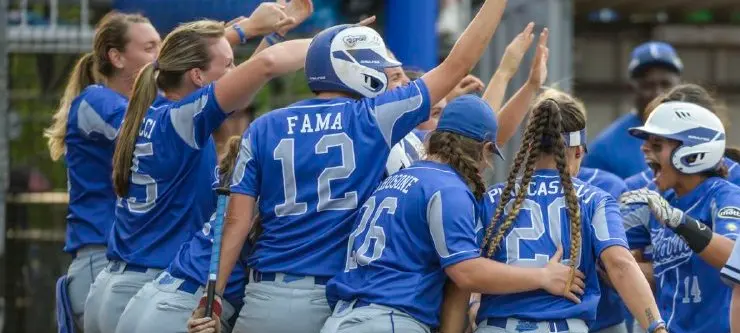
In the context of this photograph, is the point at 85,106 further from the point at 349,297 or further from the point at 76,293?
the point at 349,297

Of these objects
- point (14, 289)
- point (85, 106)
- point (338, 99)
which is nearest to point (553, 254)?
point (338, 99)

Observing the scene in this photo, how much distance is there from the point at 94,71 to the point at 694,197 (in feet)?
9.66

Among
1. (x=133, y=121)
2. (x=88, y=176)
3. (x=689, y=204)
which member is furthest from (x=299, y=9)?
(x=689, y=204)

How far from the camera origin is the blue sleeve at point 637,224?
21.1ft

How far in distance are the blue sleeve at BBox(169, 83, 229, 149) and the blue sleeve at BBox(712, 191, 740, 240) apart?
2105 millimetres

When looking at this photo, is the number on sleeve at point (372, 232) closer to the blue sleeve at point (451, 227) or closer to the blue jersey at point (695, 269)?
the blue sleeve at point (451, 227)

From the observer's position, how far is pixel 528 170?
17.5ft

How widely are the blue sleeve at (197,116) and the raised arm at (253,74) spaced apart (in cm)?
4

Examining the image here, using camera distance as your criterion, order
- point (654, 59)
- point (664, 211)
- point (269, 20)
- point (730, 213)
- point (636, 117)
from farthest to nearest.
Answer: point (654, 59) < point (636, 117) < point (269, 20) < point (730, 213) < point (664, 211)

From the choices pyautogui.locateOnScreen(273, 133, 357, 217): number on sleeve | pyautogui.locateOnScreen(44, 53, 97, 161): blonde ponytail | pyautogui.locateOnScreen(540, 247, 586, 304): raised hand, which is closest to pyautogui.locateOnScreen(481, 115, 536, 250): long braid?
pyautogui.locateOnScreen(540, 247, 586, 304): raised hand

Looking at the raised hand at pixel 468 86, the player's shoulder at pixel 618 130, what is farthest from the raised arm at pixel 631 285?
the player's shoulder at pixel 618 130

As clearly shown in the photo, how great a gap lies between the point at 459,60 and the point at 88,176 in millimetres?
2292

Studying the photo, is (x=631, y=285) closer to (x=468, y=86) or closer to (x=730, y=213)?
(x=730, y=213)

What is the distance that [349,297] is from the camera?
5168 millimetres
